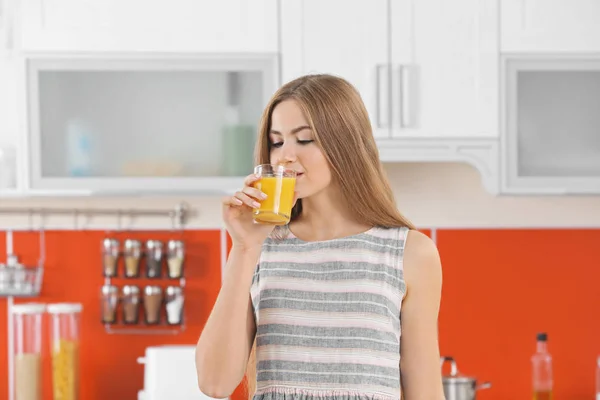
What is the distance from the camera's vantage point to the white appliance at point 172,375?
2711 mm

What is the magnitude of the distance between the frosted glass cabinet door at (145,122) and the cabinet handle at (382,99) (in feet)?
1.07

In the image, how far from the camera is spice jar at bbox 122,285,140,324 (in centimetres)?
308

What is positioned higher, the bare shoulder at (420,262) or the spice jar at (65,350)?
the bare shoulder at (420,262)

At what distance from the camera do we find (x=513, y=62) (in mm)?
2852

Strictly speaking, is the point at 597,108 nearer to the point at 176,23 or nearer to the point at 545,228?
the point at 545,228

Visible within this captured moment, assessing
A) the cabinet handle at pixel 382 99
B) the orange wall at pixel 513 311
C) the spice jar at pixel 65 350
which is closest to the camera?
the cabinet handle at pixel 382 99

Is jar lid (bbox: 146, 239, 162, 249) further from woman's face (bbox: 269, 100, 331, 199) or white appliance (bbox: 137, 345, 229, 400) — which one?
woman's face (bbox: 269, 100, 331, 199)

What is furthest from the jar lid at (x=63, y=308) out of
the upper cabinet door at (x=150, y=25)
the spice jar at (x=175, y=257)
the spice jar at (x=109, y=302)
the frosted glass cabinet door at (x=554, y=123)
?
the frosted glass cabinet door at (x=554, y=123)

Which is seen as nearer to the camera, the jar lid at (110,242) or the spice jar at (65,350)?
the spice jar at (65,350)

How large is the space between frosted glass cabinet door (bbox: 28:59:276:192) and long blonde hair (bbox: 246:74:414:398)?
135 cm

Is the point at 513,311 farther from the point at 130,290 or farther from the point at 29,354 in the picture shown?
the point at 29,354

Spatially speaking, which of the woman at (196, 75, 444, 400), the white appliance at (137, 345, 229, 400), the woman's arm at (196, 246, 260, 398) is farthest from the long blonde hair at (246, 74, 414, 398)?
the white appliance at (137, 345, 229, 400)

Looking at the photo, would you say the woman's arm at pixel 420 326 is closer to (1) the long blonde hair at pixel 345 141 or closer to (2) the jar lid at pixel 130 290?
(1) the long blonde hair at pixel 345 141

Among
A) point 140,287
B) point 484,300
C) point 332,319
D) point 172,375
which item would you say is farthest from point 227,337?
point 484,300
